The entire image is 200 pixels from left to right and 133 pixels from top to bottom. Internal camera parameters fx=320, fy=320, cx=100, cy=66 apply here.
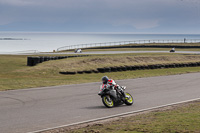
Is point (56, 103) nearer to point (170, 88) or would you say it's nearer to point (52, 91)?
point (52, 91)

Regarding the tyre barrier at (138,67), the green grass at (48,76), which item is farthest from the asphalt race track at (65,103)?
the tyre barrier at (138,67)

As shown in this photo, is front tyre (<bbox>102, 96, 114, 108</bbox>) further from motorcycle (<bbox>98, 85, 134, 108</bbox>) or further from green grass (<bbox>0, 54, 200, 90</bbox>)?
green grass (<bbox>0, 54, 200, 90</bbox>)

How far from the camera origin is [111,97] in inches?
536

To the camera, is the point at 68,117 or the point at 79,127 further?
the point at 68,117

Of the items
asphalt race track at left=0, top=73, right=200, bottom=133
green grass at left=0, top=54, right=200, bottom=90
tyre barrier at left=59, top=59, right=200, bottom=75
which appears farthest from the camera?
tyre barrier at left=59, top=59, right=200, bottom=75

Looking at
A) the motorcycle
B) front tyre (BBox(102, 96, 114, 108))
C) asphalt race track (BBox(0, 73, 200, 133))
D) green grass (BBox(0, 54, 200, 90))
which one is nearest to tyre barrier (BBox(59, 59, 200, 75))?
green grass (BBox(0, 54, 200, 90))

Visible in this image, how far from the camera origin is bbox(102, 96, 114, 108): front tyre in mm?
13367

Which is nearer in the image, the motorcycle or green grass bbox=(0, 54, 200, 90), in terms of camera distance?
the motorcycle

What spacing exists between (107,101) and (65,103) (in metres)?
2.05

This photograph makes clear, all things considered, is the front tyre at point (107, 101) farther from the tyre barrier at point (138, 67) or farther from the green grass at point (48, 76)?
the tyre barrier at point (138, 67)

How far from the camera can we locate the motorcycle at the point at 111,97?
13.3 m

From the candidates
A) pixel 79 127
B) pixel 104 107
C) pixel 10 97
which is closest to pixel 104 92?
pixel 104 107

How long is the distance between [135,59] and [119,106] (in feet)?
89.1

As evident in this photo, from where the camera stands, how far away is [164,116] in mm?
11055
